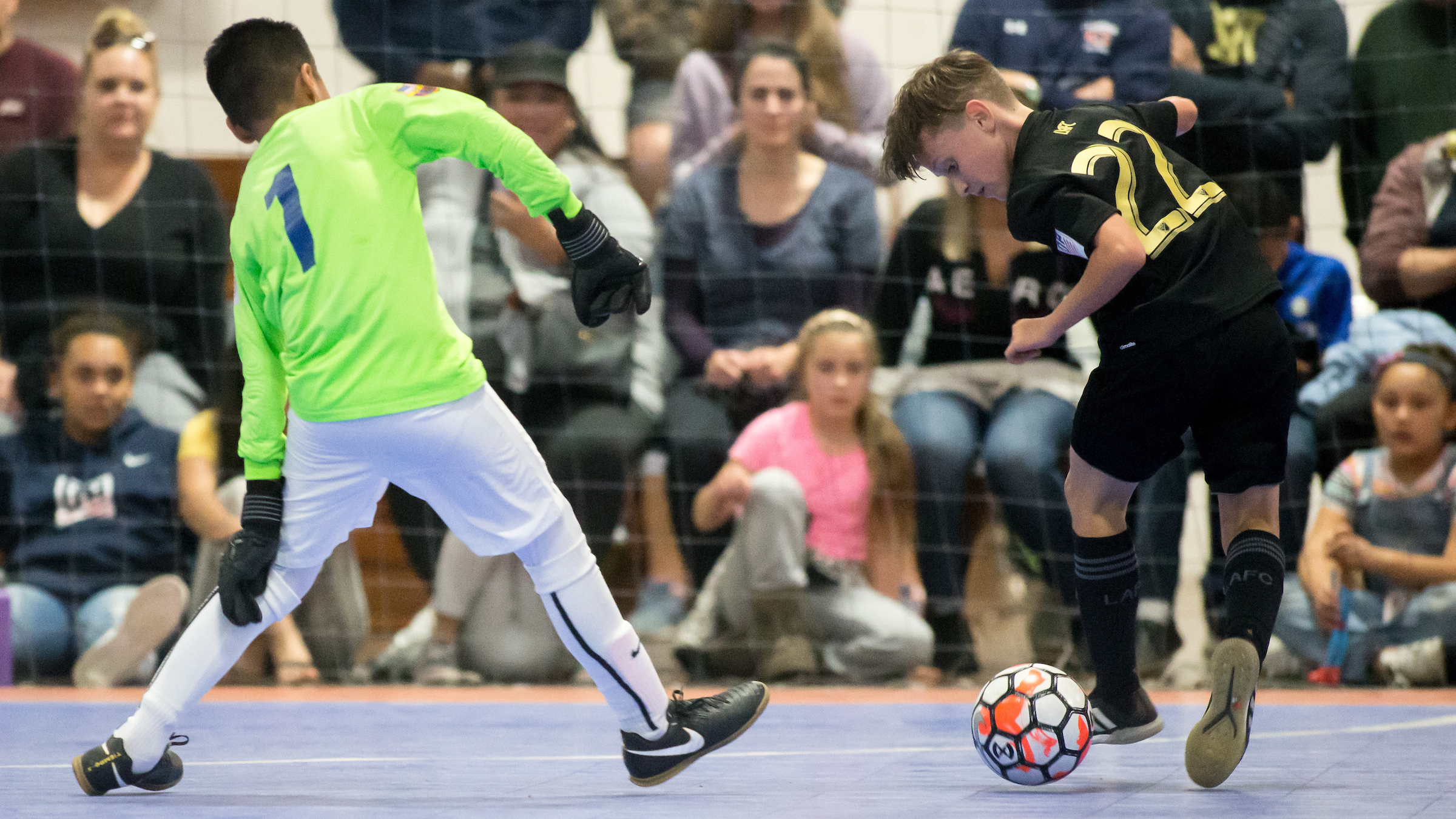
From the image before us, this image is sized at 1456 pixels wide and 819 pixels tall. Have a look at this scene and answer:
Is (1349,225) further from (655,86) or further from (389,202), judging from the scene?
(389,202)

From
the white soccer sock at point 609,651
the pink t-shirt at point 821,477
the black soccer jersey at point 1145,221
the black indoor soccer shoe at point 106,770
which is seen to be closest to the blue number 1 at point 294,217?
the white soccer sock at point 609,651

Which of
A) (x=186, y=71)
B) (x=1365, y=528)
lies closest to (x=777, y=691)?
(x=1365, y=528)

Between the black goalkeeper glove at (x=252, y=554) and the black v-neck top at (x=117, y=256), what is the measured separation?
10.5ft

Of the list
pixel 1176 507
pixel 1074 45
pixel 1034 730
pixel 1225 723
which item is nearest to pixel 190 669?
pixel 1034 730

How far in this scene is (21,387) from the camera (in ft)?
20.3

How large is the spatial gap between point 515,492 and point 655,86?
3.93 meters

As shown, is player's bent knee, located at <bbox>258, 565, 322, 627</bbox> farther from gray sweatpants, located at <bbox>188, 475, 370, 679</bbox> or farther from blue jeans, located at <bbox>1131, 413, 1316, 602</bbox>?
blue jeans, located at <bbox>1131, 413, 1316, 602</bbox>

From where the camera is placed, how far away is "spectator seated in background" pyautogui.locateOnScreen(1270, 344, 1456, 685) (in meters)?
5.45

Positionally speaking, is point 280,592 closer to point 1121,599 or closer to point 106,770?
point 106,770

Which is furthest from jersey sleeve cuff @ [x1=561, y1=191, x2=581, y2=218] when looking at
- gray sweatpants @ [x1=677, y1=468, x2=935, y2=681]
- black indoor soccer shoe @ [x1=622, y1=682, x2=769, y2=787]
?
gray sweatpants @ [x1=677, y1=468, x2=935, y2=681]

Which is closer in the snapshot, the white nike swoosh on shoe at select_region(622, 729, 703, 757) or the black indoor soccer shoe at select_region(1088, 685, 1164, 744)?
the white nike swoosh on shoe at select_region(622, 729, 703, 757)

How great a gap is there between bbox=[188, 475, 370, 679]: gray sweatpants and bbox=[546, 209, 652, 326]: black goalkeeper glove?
3.04 m

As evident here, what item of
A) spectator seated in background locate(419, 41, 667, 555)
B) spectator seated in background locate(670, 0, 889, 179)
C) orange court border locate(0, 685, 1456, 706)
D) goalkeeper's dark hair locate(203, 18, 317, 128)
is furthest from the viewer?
spectator seated in background locate(670, 0, 889, 179)

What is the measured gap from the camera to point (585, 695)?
212 inches
